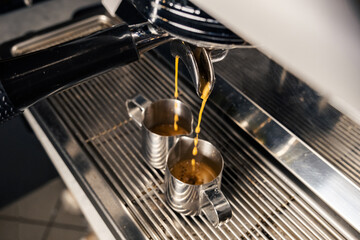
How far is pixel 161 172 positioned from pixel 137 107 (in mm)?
122

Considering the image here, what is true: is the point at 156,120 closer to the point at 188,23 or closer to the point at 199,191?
the point at 199,191

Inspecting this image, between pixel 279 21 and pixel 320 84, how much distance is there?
0.04 meters

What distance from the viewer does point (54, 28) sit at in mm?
781

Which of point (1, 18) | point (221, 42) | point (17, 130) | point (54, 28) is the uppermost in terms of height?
point (221, 42)

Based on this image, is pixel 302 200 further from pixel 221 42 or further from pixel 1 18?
pixel 1 18

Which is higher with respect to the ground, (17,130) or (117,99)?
(117,99)

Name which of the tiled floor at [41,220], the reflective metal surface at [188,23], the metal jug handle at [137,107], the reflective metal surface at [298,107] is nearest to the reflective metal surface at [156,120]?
the metal jug handle at [137,107]

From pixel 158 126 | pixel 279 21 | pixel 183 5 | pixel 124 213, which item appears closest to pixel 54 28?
pixel 158 126

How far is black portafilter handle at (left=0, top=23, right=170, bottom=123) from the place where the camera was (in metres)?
0.34

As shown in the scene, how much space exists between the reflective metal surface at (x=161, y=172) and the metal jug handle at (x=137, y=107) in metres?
0.03

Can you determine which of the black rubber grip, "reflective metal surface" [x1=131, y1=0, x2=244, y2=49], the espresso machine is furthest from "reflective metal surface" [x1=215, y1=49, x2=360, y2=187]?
the black rubber grip

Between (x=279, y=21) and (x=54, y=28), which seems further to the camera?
(x=54, y=28)

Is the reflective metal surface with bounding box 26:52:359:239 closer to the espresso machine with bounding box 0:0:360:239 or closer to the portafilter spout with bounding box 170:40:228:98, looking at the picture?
the espresso machine with bounding box 0:0:360:239

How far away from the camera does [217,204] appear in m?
0.44
